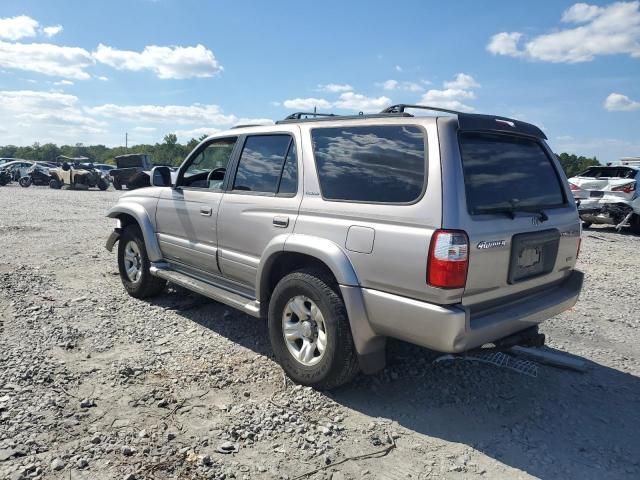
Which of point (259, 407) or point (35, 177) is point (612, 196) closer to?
point (259, 407)

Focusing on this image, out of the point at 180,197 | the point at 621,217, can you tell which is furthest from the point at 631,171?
the point at 180,197

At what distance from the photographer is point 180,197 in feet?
16.0

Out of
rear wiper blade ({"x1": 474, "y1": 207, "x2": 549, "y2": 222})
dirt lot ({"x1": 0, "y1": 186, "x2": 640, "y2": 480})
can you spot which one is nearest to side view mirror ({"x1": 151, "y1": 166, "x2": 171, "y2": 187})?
dirt lot ({"x1": 0, "y1": 186, "x2": 640, "y2": 480})

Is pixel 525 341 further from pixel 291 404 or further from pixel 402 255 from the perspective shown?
pixel 291 404

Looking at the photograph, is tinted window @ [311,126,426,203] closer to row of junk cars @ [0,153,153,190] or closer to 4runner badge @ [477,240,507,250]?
4runner badge @ [477,240,507,250]

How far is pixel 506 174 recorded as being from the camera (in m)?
3.26

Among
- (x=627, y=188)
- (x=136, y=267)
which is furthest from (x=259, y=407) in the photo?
(x=627, y=188)

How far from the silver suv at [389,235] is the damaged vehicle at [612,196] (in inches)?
388

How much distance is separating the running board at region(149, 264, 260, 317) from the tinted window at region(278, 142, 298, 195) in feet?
3.11

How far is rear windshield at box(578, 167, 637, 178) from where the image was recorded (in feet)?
40.5

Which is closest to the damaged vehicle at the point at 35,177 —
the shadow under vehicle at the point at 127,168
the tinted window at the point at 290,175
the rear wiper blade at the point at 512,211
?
the shadow under vehicle at the point at 127,168

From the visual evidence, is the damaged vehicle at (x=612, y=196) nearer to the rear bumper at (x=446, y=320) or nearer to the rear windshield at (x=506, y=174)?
the rear windshield at (x=506, y=174)

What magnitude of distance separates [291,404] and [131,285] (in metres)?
3.16

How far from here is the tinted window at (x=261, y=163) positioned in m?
3.93
